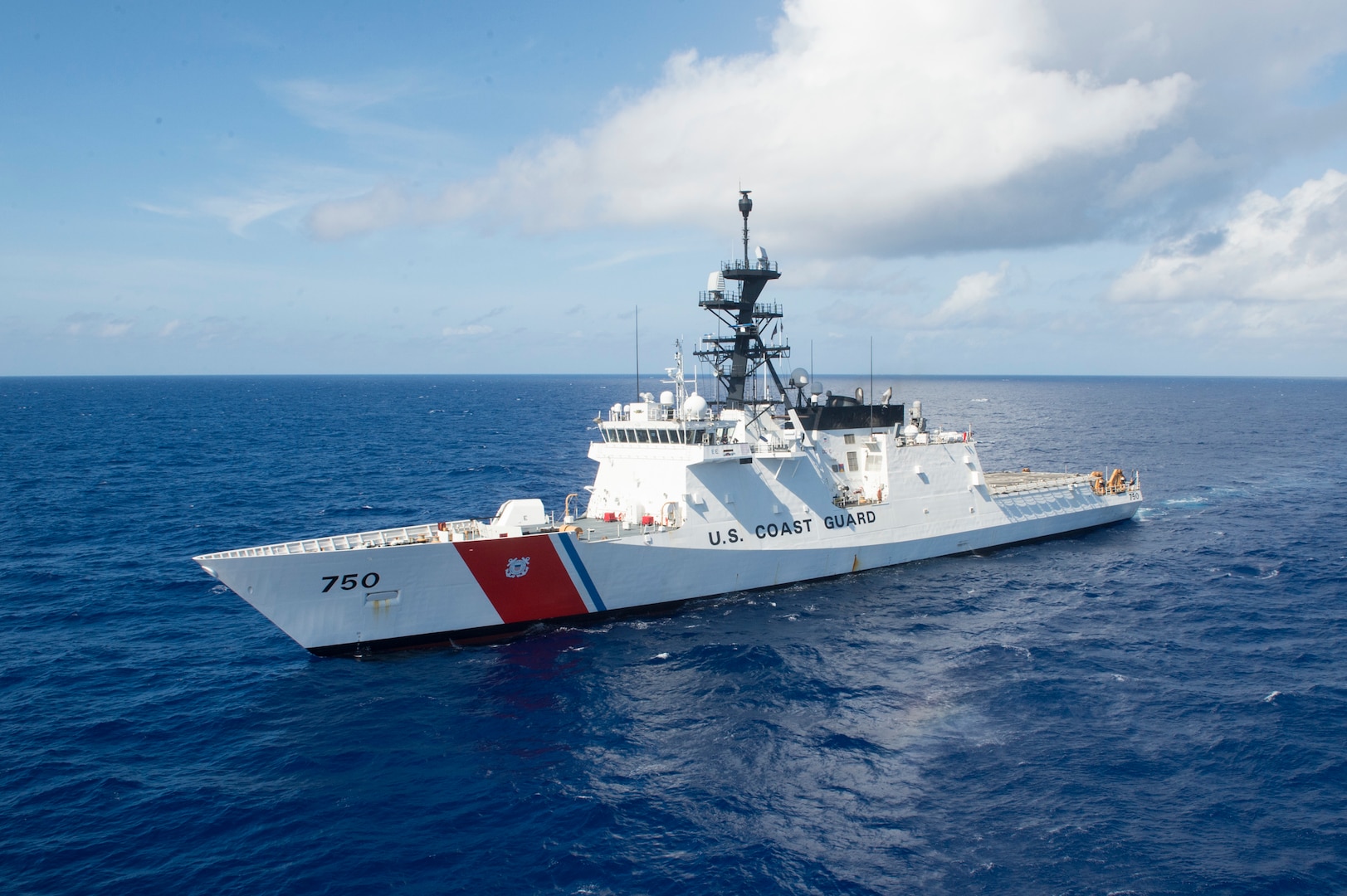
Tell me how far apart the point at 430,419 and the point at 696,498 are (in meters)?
79.1

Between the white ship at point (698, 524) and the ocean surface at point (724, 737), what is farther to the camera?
the white ship at point (698, 524)

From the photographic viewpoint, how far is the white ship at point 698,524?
64.5ft

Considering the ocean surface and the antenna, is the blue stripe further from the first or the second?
the antenna

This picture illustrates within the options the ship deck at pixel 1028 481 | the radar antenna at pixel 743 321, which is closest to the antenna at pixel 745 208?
the radar antenna at pixel 743 321

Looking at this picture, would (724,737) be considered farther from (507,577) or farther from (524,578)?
(507,577)

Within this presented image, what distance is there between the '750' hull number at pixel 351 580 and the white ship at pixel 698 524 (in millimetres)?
44

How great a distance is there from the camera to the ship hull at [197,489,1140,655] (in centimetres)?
1908

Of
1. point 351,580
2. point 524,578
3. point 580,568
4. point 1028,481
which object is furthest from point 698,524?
point 1028,481

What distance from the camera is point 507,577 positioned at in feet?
68.5

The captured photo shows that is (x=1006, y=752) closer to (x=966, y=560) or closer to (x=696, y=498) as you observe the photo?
(x=696, y=498)

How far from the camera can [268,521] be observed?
34594mm

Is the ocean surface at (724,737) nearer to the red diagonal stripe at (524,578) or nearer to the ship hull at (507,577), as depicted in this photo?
the ship hull at (507,577)

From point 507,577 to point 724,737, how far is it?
7737mm

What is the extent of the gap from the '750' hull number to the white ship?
1.7 inches
